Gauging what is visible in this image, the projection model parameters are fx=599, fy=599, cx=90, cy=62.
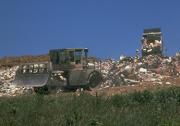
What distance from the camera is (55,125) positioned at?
11.2m

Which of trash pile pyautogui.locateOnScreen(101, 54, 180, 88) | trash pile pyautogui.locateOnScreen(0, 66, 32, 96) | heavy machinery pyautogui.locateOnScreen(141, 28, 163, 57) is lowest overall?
trash pile pyautogui.locateOnScreen(0, 66, 32, 96)

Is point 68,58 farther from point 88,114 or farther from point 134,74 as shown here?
point 88,114

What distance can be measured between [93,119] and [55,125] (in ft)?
2.87

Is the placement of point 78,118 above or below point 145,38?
below

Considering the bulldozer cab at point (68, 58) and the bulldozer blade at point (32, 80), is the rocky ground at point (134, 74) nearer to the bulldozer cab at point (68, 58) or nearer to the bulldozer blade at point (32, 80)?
the bulldozer blade at point (32, 80)

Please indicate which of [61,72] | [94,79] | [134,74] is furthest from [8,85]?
[134,74]

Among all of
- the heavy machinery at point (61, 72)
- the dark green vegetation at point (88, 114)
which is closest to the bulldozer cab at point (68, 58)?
the heavy machinery at point (61, 72)

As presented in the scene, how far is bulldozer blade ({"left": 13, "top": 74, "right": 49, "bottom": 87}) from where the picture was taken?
2761 cm

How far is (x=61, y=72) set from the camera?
2862 centimetres

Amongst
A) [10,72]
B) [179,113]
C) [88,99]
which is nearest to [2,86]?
[10,72]

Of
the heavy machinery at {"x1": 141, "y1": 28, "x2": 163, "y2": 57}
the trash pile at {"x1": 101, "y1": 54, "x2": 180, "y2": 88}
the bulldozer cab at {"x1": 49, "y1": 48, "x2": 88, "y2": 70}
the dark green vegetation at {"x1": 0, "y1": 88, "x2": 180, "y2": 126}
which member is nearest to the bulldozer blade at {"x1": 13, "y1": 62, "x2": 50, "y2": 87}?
the bulldozer cab at {"x1": 49, "y1": 48, "x2": 88, "y2": 70}

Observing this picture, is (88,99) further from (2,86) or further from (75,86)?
(2,86)

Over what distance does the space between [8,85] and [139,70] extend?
7428 mm

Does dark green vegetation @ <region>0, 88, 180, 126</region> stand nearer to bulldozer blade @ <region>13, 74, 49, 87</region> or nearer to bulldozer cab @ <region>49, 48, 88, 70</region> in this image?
bulldozer blade @ <region>13, 74, 49, 87</region>
